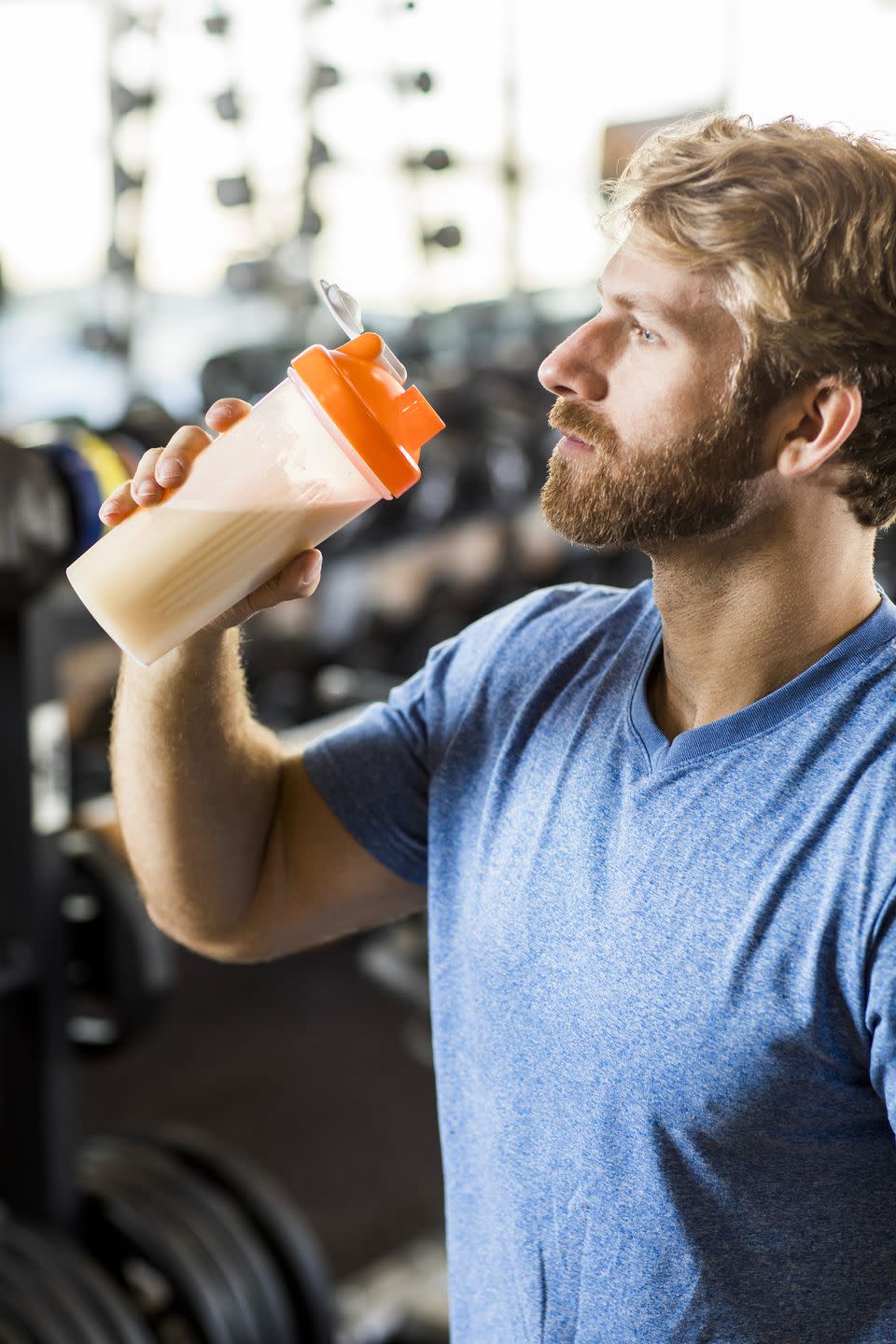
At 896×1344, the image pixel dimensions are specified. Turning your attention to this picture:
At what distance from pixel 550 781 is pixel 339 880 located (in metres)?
0.25

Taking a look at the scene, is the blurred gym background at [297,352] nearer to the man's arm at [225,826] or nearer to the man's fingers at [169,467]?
the man's fingers at [169,467]

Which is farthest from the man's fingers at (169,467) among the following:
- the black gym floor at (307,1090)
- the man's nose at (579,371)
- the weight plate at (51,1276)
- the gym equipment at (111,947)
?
the black gym floor at (307,1090)

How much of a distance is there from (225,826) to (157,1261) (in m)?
1.09

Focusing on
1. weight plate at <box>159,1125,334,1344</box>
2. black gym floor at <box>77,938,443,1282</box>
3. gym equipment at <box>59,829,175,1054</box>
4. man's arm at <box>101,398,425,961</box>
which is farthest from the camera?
black gym floor at <box>77,938,443,1282</box>

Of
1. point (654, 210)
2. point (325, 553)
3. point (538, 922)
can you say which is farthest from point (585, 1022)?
point (325, 553)

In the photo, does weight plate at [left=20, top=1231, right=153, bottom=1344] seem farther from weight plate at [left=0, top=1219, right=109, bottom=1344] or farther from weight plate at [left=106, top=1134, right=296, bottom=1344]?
weight plate at [left=106, top=1134, right=296, bottom=1344]

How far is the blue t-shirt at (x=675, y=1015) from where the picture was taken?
780 millimetres

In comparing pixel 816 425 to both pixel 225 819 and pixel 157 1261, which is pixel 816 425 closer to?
pixel 225 819

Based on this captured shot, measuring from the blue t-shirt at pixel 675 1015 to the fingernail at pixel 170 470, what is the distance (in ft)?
0.99

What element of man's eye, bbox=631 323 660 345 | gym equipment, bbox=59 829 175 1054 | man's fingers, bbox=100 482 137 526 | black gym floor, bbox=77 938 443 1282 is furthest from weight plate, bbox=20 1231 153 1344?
man's eye, bbox=631 323 660 345

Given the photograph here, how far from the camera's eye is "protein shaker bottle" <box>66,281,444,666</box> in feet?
2.70

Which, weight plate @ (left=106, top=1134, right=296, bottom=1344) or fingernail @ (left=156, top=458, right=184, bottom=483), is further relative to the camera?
weight plate @ (left=106, top=1134, right=296, bottom=1344)

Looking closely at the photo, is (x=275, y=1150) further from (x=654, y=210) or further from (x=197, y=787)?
(x=654, y=210)

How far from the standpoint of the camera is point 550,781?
0.94 m
